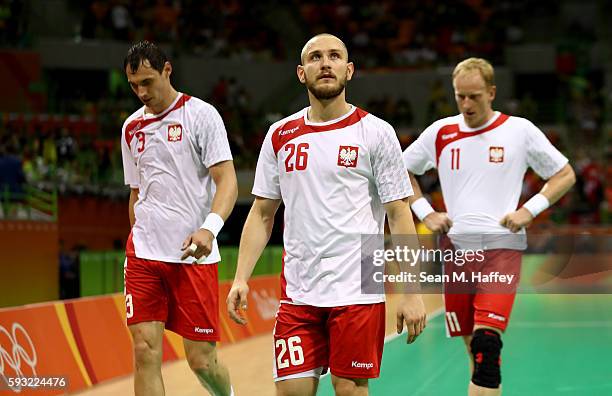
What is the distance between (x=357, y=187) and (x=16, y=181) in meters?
11.0

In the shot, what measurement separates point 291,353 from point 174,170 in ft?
6.34

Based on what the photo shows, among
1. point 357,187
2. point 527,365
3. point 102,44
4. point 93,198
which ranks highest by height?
point 102,44

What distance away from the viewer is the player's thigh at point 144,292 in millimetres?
6617

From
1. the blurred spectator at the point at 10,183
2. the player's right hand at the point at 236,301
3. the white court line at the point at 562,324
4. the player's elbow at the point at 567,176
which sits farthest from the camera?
the white court line at the point at 562,324

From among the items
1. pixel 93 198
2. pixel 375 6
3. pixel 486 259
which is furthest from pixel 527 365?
pixel 375 6

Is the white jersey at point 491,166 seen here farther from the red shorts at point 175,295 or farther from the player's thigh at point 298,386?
the player's thigh at point 298,386

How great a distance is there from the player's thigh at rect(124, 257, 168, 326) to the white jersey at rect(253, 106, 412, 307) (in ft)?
5.10

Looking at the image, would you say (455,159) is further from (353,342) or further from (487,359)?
(353,342)

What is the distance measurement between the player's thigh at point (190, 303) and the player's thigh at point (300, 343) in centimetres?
152

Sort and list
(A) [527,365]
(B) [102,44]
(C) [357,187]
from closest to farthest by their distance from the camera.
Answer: (C) [357,187] → (A) [527,365] → (B) [102,44]

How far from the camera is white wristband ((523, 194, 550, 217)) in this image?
6.99 m

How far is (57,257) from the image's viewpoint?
50.0 ft

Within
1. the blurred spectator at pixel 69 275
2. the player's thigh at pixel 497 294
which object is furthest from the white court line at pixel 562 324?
the player's thigh at pixel 497 294

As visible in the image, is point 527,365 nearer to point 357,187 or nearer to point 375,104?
point 357,187
